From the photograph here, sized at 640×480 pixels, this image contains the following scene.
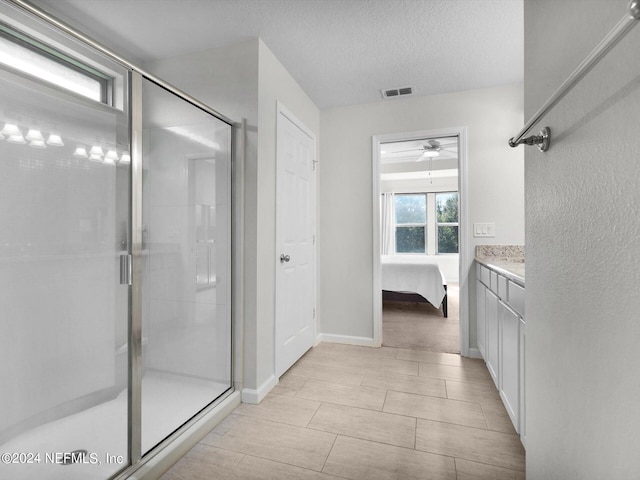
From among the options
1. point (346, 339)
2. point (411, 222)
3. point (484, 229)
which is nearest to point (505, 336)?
point (484, 229)

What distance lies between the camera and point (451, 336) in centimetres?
358

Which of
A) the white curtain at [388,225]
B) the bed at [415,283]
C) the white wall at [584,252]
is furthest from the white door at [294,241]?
the white curtain at [388,225]

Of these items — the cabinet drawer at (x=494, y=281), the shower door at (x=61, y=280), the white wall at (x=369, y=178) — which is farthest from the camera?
the white wall at (x=369, y=178)

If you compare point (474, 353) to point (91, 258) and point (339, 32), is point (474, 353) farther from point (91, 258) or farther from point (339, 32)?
point (91, 258)

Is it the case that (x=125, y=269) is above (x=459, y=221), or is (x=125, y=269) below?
below

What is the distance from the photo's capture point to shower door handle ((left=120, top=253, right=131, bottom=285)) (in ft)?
4.59

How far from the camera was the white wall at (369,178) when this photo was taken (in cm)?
296

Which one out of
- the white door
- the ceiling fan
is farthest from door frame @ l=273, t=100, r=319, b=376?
the ceiling fan

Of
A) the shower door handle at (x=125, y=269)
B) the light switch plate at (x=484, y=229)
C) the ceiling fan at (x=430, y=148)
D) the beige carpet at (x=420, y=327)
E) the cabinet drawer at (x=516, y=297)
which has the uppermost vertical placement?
the ceiling fan at (x=430, y=148)

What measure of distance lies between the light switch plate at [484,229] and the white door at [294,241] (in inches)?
59.6

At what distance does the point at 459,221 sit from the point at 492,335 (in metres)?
1.16

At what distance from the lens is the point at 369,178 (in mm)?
3334

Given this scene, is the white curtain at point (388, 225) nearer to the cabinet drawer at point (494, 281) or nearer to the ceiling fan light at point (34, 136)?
the cabinet drawer at point (494, 281)

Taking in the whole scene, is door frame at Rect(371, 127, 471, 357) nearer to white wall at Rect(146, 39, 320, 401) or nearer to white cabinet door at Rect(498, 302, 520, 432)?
white cabinet door at Rect(498, 302, 520, 432)
